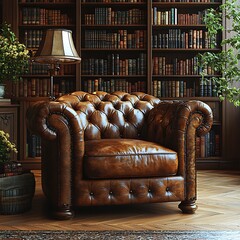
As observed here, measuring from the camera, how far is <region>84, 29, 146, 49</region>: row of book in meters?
5.85

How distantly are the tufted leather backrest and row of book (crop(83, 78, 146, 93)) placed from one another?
176 cm

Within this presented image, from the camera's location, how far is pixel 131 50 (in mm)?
5887

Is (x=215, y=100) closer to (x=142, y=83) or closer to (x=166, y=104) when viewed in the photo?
(x=142, y=83)

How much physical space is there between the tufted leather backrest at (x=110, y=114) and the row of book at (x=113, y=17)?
1.94 meters

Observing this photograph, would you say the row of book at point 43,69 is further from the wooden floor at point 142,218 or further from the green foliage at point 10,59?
the wooden floor at point 142,218

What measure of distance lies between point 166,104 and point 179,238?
131 cm

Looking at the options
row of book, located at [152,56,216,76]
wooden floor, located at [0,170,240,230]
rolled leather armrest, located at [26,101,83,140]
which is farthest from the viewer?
row of book, located at [152,56,216,76]

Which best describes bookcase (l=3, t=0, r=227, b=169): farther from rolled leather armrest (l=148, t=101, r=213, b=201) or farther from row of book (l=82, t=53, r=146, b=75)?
rolled leather armrest (l=148, t=101, r=213, b=201)

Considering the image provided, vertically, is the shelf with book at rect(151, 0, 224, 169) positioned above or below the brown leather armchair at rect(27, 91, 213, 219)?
above

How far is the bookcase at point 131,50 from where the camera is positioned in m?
5.82

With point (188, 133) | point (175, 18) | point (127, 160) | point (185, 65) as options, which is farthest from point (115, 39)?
point (127, 160)

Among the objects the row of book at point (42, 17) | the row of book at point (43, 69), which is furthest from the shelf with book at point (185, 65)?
the row of book at point (42, 17)

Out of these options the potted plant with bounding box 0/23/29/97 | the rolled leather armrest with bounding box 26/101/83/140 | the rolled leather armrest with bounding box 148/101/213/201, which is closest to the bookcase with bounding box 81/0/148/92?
the potted plant with bounding box 0/23/29/97

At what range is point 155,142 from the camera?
3818mm
